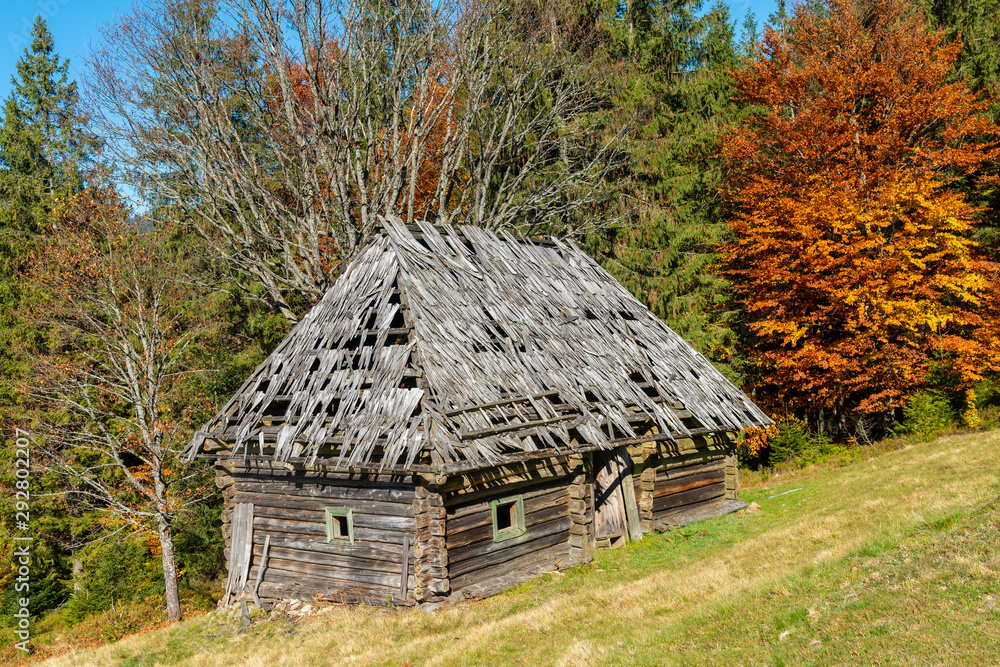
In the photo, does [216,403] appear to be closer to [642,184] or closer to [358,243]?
[358,243]

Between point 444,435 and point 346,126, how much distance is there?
45.2 ft

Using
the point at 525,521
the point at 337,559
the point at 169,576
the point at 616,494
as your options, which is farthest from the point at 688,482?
the point at 169,576

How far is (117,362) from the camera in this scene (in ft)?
69.7

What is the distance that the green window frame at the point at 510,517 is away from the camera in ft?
40.5

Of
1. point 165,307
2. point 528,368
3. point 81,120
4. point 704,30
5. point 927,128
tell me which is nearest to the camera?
point 528,368

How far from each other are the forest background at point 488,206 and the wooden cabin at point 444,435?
673cm

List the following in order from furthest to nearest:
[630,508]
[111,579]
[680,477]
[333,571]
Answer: [111,579], [680,477], [630,508], [333,571]

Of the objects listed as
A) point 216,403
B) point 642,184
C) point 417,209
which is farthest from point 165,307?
point 642,184

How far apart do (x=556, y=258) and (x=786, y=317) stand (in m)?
8.58

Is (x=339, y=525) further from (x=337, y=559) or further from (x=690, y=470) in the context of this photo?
(x=690, y=470)

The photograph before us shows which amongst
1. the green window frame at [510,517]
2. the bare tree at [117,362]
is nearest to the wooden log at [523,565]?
the green window frame at [510,517]

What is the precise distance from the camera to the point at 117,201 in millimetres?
21625

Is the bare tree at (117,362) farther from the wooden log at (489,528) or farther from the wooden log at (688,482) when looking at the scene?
the wooden log at (688,482)

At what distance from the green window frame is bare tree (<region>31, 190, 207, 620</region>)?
10475mm
